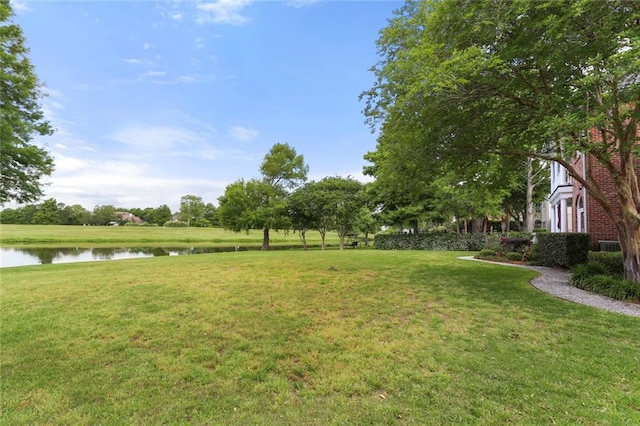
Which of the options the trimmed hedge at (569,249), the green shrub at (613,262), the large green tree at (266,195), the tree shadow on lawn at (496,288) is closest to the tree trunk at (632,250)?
the green shrub at (613,262)

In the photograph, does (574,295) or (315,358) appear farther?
(574,295)

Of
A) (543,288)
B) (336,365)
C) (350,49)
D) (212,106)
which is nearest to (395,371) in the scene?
(336,365)

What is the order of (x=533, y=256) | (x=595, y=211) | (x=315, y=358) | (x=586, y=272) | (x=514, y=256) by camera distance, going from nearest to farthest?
(x=315, y=358)
(x=586, y=272)
(x=533, y=256)
(x=595, y=211)
(x=514, y=256)

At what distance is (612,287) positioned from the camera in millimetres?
6652

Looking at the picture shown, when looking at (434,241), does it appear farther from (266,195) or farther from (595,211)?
(266,195)

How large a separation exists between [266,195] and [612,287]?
79.9 feet

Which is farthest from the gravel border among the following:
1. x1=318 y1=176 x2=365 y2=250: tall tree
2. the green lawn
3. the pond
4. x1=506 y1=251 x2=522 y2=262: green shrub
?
the pond

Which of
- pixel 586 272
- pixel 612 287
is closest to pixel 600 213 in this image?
pixel 586 272

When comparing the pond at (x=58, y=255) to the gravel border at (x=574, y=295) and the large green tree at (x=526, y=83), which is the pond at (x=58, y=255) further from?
the gravel border at (x=574, y=295)

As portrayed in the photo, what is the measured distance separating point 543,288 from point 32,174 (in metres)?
17.4

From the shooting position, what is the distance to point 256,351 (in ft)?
12.9

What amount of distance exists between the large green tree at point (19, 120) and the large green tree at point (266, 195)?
1421 centimetres

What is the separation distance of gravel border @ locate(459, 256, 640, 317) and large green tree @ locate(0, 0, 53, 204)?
31.8 ft

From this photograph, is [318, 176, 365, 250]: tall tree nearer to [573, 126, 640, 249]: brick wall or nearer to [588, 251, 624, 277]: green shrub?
[573, 126, 640, 249]: brick wall
